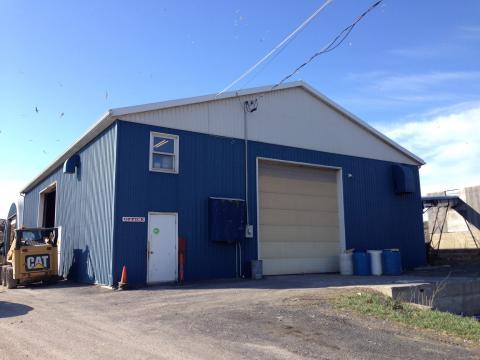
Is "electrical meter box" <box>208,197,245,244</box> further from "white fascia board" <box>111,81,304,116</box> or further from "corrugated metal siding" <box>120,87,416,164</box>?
"white fascia board" <box>111,81,304,116</box>

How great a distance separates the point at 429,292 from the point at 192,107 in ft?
32.8

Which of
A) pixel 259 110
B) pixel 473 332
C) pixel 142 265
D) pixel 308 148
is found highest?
pixel 259 110

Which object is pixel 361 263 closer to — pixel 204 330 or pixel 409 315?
pixel 409 315

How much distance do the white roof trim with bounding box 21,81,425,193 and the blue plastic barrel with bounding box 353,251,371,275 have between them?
260 inches

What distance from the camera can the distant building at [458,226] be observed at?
31.3m

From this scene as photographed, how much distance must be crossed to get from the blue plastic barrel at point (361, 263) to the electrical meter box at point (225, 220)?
17.1 feet

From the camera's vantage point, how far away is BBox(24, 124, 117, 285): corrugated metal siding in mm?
15578

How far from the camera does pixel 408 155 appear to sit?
24484 millimetres

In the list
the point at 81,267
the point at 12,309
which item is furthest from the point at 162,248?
the point at 12,309

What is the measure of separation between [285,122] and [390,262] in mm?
7249

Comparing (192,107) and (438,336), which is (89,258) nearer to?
(192,107)

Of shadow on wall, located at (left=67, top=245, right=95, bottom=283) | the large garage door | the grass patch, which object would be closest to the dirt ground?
A: the grass patch

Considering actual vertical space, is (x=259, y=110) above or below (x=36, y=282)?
above

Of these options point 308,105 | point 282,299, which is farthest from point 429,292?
point 308,105
